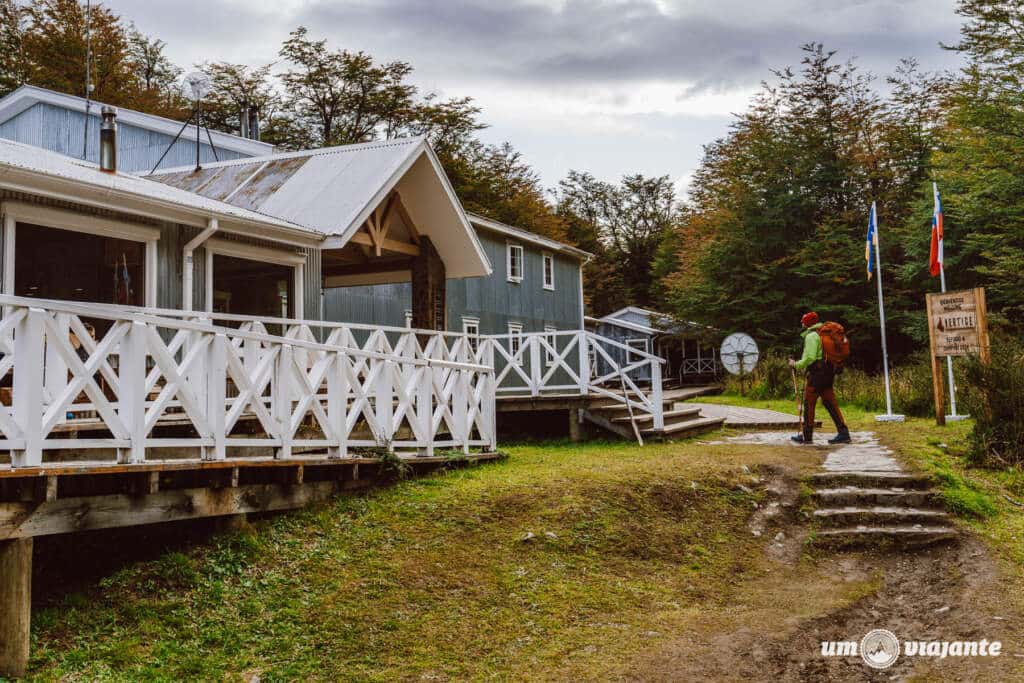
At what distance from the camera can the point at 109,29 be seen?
104 ft

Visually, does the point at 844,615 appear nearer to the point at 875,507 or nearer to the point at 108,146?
the point at 875,507

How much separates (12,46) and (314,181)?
22.6 meters

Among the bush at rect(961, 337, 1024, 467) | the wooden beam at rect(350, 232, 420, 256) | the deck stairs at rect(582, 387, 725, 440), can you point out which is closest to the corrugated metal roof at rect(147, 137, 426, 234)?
the wooden beam at rect(350, 232, 420, 256)

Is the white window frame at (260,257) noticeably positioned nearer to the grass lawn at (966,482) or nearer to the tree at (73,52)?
the grass lawn at (966,482)

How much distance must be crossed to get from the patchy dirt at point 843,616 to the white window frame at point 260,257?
6.76 m

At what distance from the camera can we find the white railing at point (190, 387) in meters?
5.48

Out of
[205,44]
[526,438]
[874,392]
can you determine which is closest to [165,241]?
[526,438]

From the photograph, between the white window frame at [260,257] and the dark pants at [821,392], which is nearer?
the white window frame at [260,257]

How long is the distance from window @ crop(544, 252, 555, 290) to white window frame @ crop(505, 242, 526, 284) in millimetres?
1595

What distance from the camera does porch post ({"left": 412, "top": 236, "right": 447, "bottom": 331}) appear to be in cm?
1412

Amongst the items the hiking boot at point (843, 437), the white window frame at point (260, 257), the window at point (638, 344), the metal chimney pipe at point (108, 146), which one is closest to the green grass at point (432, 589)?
the hiking boot at point (843, 437)

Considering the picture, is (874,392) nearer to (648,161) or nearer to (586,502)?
(586,502)

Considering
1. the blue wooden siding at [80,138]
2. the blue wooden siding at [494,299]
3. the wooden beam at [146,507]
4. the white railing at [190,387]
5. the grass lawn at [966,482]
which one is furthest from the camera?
the blue wooden siding at [80,138]

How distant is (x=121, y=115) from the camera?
73.0 ft
